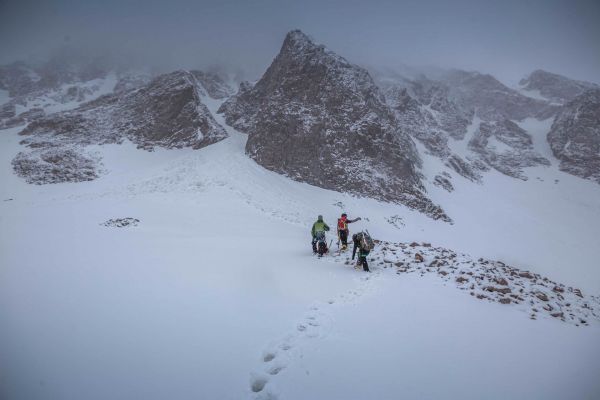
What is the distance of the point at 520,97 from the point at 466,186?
7475 centimetres

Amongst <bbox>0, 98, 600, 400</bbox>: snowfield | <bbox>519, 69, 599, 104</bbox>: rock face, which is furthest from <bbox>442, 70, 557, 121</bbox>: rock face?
<bbox>0, 98, 600, 400</bbox>: snowfield

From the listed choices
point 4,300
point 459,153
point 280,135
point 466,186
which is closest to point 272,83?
point 280,135

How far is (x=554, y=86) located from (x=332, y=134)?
112513 millimetres

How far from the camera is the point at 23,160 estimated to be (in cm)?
3000

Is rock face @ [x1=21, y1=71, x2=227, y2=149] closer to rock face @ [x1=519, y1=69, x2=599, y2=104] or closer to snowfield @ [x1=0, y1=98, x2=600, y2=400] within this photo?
snowfield @ [x1=0, y1=98, x2=600, y2=400]

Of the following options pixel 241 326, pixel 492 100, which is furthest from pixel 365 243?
pixel 492 100

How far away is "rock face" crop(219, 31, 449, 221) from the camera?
32500 millimetres

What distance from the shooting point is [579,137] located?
61.9 metres

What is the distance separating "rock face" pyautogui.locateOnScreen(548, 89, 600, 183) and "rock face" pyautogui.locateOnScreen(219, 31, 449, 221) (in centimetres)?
4190

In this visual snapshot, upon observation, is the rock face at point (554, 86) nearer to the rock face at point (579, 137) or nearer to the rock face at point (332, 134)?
the rock face at point (579, 137)

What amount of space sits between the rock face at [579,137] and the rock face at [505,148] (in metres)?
4.49

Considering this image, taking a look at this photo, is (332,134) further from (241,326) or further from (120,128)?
(241,326)

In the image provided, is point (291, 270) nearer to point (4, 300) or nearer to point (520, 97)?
point (4, 300)

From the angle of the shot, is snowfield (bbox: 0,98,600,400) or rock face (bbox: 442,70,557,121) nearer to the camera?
snowfield (bbox: 0,98,600,400)
